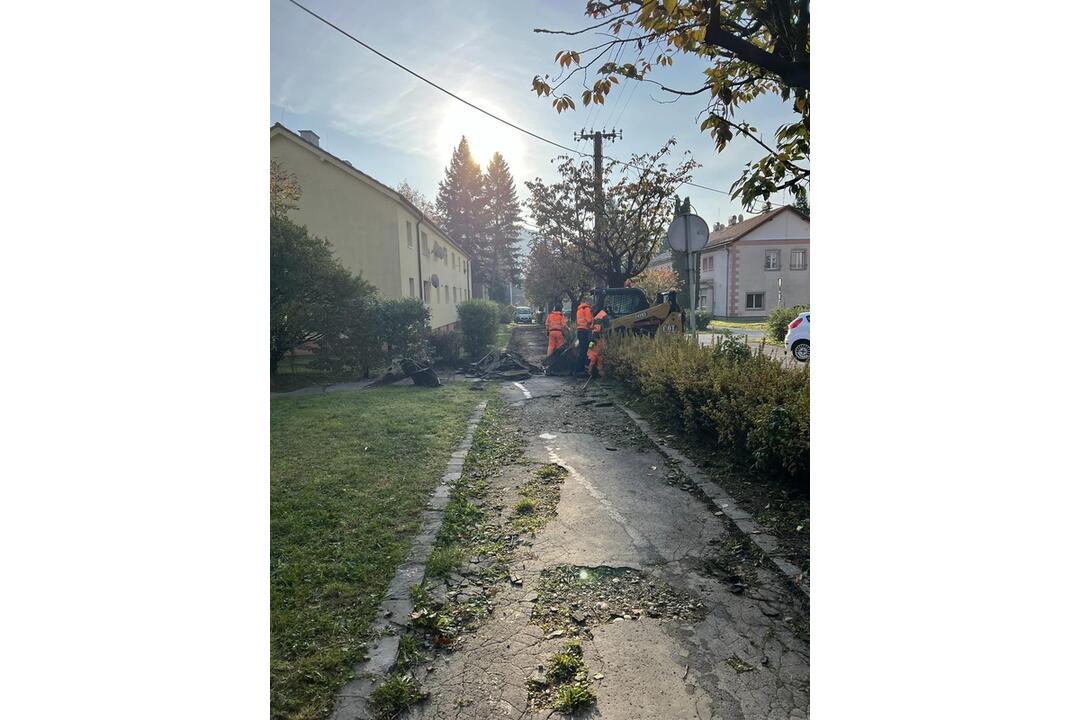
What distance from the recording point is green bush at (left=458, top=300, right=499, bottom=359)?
457 centimetres

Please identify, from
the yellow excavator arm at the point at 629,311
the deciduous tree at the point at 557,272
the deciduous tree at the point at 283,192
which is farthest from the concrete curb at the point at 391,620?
the deciduous tree at the point at 557,272

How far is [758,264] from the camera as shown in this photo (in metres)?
1.26

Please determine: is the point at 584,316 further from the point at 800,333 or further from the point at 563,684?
the point at 563,684

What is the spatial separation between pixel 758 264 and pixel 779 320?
149mm

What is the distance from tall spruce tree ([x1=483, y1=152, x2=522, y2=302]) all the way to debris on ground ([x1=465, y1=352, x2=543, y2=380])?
80.8 inches

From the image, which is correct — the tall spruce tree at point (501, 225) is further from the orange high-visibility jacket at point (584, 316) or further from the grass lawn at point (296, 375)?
the orange high-visibility jacket at point (584, 316)

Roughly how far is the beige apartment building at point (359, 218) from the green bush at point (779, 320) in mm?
1031

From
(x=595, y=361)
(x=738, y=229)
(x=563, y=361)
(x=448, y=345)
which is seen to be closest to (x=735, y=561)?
(x=738, y=229)

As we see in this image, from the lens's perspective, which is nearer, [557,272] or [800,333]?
[800,333]

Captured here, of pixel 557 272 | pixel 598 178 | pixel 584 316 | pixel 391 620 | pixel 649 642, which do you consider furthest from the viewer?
pixel 557 272

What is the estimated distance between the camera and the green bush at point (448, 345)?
4.80m
